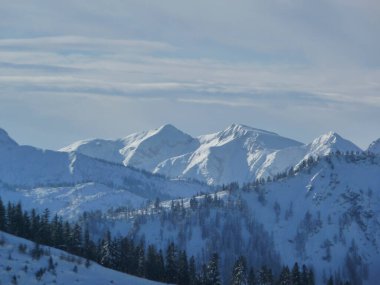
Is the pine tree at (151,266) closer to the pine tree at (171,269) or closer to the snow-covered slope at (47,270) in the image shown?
the pine tree at (171,269)

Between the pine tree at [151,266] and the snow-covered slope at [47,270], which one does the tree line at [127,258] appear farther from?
the snow-covered slope at [47,270]

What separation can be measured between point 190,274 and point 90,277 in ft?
240

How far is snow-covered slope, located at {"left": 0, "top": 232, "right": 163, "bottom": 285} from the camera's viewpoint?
7044 cm

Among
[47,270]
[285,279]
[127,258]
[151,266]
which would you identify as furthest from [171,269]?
[47,270]

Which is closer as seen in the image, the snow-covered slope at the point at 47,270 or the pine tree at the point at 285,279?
the snow-covered slope at the point at 47,270

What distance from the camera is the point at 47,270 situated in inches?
2891

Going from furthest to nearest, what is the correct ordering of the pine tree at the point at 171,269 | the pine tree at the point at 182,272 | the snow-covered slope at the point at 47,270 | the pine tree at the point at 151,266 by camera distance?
the pine tree at the point at 151,266 < the pine tree at the point at 171,269 < the pine tree at the point at 182,272 < the snow-covered slope at the point at 47,270

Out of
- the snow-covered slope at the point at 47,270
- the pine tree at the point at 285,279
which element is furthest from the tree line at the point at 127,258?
→ the snow-covered slope at the point at 47,270

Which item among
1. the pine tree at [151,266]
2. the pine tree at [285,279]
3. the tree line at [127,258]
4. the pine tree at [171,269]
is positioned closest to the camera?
the tree line at [127,258]

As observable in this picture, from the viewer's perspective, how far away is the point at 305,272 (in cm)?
14975

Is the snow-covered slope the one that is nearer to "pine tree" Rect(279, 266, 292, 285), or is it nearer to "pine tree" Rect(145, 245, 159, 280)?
"pine tree" Rect(145, 245, 159, 280)

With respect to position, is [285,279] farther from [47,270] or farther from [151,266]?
[47,270]

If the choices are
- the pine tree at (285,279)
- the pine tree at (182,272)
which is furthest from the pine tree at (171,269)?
the pine tree at (285,279)

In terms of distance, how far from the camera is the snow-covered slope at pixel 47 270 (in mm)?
70438
